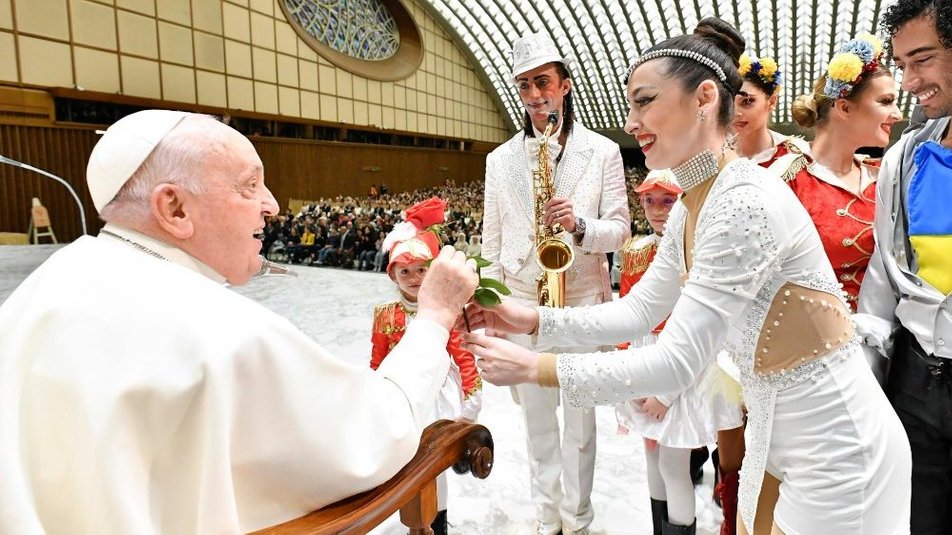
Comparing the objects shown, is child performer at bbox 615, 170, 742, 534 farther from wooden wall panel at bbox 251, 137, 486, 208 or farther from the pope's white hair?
wooden wall panel at bbox 251, 137, 486, 208

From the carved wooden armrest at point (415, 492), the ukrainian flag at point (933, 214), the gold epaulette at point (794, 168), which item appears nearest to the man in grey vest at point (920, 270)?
the ukrainian flag at point (933, 214)

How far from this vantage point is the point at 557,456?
2.82 meters

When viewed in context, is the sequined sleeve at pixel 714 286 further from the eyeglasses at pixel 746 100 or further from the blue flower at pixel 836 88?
the eyeglasses at pixel 746 100

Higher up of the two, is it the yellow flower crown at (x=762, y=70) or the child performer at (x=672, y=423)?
the yellow flower crown at (x=762, y=70)

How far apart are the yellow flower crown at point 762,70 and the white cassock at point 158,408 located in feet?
7.73

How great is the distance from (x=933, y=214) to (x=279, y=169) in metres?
20.5

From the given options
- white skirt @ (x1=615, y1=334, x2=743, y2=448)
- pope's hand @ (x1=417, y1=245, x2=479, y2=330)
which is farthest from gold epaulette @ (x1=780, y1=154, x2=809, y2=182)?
pope's hand @ (x1=417, y1=245, x2=479, y2=330)

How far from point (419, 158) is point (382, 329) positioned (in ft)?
82.1

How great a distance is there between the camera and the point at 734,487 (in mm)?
2271

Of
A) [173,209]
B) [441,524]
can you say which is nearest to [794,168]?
[441,524]

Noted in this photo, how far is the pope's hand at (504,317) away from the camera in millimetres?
1755

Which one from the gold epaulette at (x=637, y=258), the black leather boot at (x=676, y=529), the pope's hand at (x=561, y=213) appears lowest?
the black leather boot at (x=676, y=529)

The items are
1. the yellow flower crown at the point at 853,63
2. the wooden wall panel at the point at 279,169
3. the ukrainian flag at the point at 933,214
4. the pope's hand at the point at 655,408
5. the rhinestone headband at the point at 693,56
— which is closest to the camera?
the rhinestone headband at the point at 693,56

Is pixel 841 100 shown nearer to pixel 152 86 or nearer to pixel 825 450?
pixel 825 450
